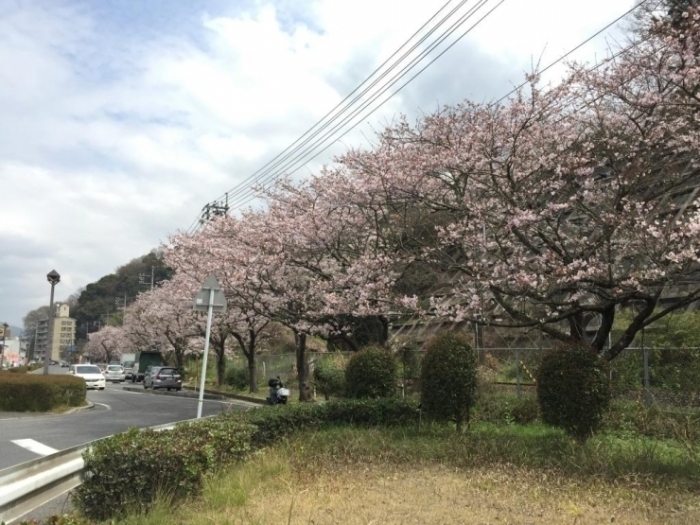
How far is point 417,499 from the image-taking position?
231 inches

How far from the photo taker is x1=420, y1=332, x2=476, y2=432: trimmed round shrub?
10.0 m

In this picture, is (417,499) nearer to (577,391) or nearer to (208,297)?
(577,391)

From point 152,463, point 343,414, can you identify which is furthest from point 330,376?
point 152,463

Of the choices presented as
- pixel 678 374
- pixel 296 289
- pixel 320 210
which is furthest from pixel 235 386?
pixel 678 374

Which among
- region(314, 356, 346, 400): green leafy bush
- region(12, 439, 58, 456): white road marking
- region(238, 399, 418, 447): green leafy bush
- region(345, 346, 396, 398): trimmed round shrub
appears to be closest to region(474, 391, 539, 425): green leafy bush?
region(238, 399, 418, 447): green leafy bush

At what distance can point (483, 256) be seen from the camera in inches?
447

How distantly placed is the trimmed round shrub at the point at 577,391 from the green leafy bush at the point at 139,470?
473 cm

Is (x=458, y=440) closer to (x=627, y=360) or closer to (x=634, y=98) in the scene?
(x=627, y=360)

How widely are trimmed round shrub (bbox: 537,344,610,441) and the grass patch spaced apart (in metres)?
0.27

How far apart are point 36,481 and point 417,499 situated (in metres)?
3.43

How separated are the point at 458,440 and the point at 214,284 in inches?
201

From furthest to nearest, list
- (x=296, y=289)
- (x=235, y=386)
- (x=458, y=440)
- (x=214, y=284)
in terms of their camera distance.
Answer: (x=235, y=386), (x=296, y=289), (x=214, y=284), (x=458, y=440)

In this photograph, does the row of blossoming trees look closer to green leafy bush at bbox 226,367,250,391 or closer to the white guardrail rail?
the white guardrail rail

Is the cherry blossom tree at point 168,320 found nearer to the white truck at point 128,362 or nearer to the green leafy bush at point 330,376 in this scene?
the white truck at point 128,362
